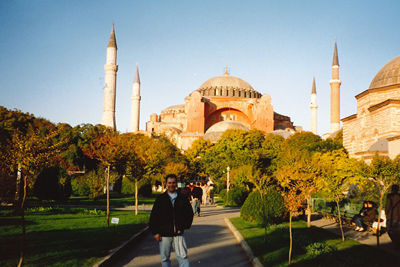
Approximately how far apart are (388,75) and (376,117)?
424 cm

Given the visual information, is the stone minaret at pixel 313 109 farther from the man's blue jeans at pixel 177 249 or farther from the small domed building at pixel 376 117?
the man's blue jeans at pixel 177 249

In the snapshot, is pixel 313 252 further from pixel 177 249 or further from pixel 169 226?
pixel 169 226

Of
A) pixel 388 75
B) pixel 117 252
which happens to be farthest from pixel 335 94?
pixel 117 252

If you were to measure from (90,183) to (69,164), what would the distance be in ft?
29.1

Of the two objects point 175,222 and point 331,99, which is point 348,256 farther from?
point 331,99

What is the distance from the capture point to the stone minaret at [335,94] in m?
45.3

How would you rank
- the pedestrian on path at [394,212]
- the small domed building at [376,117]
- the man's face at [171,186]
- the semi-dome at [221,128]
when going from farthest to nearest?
the semi-dome at [221,128]
the small domed building at [376,117]
the pedestrian on path at [394,212]
the man's face at [171,186]

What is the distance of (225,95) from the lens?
65125 mm

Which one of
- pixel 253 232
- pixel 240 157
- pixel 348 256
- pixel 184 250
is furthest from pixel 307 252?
pixel 240 157

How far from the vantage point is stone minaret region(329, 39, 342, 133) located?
149ft

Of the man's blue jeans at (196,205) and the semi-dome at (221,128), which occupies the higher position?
the semi-dome at (221,128)

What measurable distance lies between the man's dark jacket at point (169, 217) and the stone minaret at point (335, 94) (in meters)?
44.2

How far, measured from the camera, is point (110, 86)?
40.3 metres

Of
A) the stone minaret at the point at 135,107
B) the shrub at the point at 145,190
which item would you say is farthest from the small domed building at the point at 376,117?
the stone minaret at the point at 135,107
